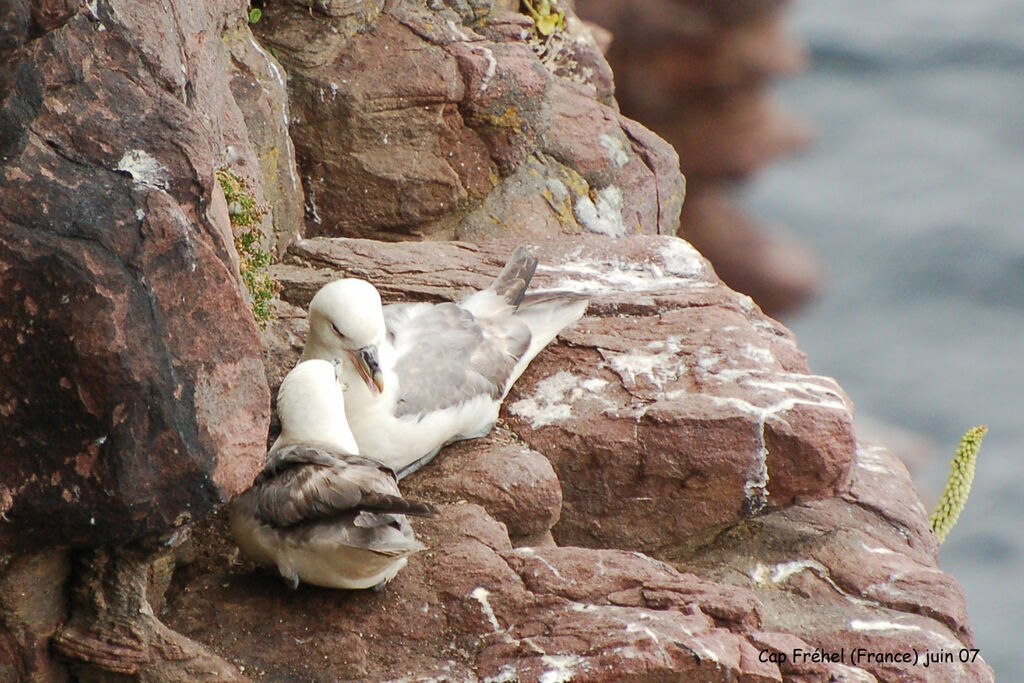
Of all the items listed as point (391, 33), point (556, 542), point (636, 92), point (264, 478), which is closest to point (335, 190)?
point (391, 33)

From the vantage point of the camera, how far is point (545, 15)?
308 inches

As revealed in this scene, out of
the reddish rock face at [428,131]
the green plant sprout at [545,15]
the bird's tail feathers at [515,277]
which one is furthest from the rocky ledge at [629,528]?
the green plant sprout at [545,15]

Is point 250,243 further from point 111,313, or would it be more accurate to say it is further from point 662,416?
point 111,313

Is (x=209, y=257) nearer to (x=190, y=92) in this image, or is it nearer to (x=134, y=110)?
(x=134, y=110)

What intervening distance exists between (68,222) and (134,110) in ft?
1.30

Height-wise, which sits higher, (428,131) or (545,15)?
(545,15)

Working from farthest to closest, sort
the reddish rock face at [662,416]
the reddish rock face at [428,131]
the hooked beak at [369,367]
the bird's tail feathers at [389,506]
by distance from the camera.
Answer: the reddish rock face at [428,131], the reddish rock face at [662,416], the hooked beak at [369,367], the bird's tail feathers at [389,506]

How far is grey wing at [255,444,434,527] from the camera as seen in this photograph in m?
3.52

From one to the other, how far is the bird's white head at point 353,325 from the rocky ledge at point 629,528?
18.3 inches

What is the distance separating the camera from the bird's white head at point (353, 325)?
4.41m

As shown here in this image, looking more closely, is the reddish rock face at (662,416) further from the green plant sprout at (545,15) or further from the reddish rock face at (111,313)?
the green plant sprout at (545,15)

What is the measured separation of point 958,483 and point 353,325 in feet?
9.65

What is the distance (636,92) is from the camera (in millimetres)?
5805

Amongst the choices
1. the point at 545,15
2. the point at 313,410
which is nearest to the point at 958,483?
the point at 313,410
